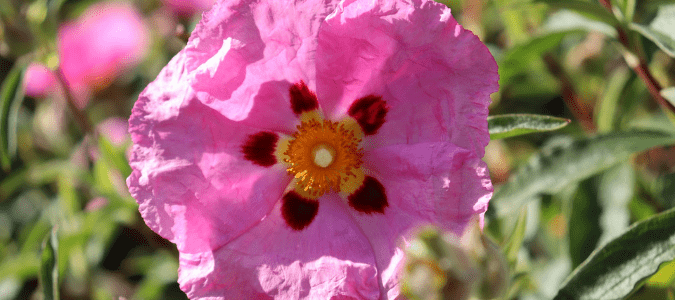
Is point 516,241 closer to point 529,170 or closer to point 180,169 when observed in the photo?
point 529,170

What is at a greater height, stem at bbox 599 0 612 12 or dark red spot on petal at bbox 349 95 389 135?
stem at bbox 599 0 612 12

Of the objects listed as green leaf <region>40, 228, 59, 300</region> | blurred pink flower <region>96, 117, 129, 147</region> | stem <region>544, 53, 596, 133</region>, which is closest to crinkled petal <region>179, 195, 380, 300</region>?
green leaf <region>40, 228, 59, 300</region>

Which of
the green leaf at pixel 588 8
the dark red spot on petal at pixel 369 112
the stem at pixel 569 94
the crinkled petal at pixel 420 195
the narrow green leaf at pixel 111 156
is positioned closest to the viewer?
the crinkled petal at pixel 420 195

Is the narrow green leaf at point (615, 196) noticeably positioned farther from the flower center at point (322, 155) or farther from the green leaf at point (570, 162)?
the flower center at point (322, 155)

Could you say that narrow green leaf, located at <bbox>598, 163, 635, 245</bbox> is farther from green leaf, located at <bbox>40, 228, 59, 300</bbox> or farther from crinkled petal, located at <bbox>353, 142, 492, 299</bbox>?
green leaf, located at <bbox>40, 228, 59, 300</bbox>

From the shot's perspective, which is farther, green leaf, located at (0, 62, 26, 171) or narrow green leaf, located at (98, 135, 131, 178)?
narrow green leaf, located at (98, 135, 131, 178)

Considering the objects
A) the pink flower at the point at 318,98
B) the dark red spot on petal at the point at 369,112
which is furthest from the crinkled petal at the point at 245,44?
the dark red spot on petal at the point at 369,112
